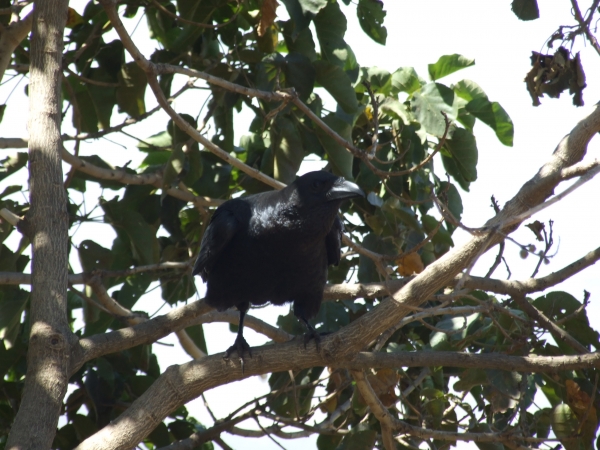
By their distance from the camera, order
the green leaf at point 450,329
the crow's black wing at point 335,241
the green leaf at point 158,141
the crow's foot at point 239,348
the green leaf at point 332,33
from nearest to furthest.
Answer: the crow's foot at point 239,348 → the green leaf at point 450,329 → the crow's black wing at point 335,241 → the green leaf at point 332,33 → the green leaf at point 158,141

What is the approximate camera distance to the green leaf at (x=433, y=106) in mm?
4227

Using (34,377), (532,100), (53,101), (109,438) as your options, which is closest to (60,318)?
(34,377)

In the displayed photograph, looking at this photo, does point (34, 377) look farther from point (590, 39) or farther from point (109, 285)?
point (590, 39)

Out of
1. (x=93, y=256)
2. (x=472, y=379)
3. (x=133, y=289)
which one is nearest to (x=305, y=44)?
(x=93, y=256)

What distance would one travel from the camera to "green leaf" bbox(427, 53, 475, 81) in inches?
189

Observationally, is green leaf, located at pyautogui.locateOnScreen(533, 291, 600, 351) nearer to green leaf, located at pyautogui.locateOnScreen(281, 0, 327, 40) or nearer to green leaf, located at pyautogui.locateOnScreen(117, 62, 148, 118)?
green leaf, located at pyautogui.locateOnScreen(281, 0, 327, 40)

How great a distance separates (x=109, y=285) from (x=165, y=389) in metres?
2.00

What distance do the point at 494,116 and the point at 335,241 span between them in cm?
144

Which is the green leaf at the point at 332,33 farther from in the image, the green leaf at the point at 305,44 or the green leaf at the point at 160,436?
the green leaf at the point at 160,436

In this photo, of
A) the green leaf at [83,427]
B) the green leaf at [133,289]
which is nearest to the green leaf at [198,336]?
the green leaf at [133,289]

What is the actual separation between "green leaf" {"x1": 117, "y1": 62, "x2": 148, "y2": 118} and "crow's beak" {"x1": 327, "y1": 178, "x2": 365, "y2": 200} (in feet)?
5.99

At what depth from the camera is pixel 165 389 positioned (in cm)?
309

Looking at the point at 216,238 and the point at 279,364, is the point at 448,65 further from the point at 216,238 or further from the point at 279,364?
the point at 279,364

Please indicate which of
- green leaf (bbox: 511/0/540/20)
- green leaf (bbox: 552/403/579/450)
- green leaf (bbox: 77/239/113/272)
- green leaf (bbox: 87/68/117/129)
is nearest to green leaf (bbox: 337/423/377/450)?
green leaf (bbox: 552/403/579/450)
